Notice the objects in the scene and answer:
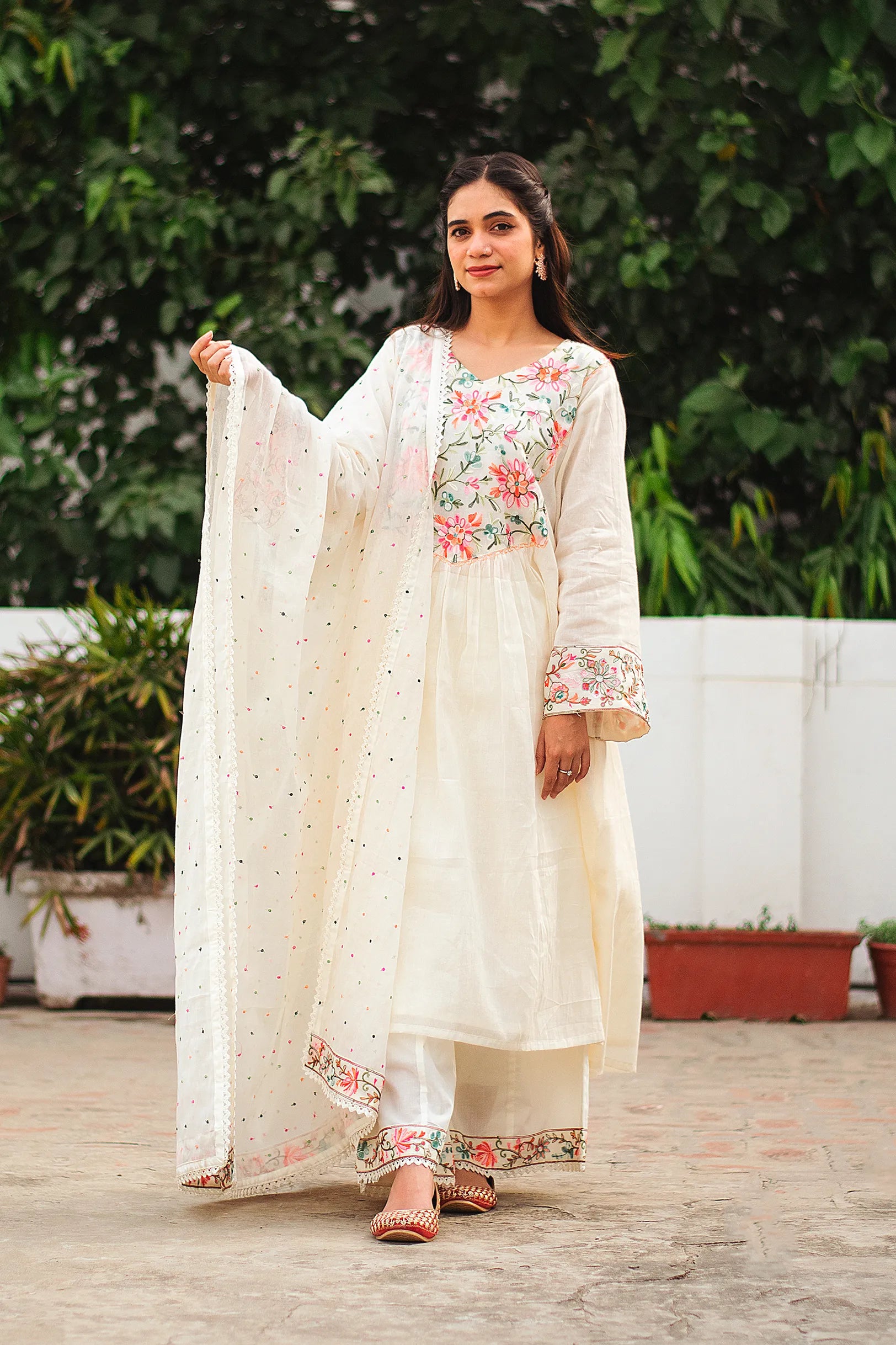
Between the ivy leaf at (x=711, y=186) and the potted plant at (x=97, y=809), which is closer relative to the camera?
the potted plant at (x=97, y=809)

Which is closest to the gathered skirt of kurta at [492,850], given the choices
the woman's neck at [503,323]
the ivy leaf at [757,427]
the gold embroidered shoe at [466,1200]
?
the gold embroidered shoe at [466,1200]

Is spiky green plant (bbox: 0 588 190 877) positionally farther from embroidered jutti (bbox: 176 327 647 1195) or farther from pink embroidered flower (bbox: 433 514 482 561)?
pink embroidered flower (bbox: 433 514 482 561)

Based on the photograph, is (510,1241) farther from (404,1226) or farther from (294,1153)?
(294,1153)

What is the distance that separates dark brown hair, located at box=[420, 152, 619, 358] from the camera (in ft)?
8.75

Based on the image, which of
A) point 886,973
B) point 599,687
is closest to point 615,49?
point 886,973

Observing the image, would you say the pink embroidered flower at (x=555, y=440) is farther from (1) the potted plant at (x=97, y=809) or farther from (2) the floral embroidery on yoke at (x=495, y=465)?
(1) the potted plant at (x=97, y=809)

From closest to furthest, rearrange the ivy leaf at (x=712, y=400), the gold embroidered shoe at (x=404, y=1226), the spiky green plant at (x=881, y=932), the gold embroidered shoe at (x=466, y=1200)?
1. the gold embroidered shoe at (x=404, y=1226)
2. the gold embroidered shoe at (x=466, y=1200)
3. the spiky green plant at (x=881, y=932)
4. the ivy leaf at (x=712, y=400)

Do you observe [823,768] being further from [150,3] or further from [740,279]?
[150,3]

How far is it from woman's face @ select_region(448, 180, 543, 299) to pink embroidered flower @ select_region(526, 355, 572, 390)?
14 centimetres

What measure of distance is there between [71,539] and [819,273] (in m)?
2.89

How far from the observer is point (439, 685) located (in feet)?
8.29

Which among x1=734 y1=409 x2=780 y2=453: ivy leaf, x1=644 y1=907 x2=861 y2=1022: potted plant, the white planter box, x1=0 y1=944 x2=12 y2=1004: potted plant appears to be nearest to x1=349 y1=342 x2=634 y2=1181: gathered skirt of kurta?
x1=644 y1=907 x2=861 y2=1022: potted plant

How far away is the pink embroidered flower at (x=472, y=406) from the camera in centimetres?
259

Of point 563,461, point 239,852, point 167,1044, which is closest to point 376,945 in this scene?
point 239,852
